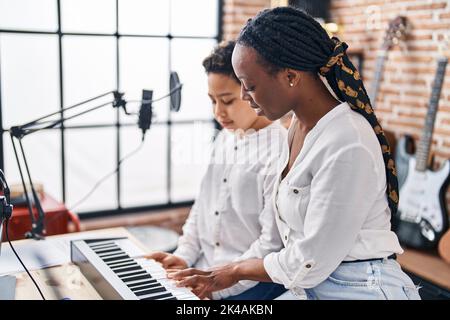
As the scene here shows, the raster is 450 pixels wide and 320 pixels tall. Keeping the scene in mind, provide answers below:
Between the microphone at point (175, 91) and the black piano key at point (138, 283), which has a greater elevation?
the microphone at point (175, 91)

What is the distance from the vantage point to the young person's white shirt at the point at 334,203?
1.18m

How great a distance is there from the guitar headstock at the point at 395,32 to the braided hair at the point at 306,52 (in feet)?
7.97

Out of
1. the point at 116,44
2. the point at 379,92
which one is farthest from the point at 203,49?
the point at 379,92

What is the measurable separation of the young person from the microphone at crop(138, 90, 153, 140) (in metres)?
0.24

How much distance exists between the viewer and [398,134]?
366cm

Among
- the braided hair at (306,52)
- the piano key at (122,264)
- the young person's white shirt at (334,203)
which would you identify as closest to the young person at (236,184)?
the piano key at (122,264)

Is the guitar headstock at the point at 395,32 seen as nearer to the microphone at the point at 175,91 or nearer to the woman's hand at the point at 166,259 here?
the microphone at the point at 175,91

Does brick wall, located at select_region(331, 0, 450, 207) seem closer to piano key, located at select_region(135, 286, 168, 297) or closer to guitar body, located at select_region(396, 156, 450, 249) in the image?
guitar body, located at select_region(396, 156, 450, 249)

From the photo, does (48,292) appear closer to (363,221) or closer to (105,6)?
(363,221)

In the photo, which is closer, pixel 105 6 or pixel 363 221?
pixel 363 221

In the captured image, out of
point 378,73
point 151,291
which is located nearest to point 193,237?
point 151,291

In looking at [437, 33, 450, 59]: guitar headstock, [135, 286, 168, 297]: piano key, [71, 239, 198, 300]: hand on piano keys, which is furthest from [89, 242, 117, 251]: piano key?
[437, 33, 450, 59]: guitar headstock
